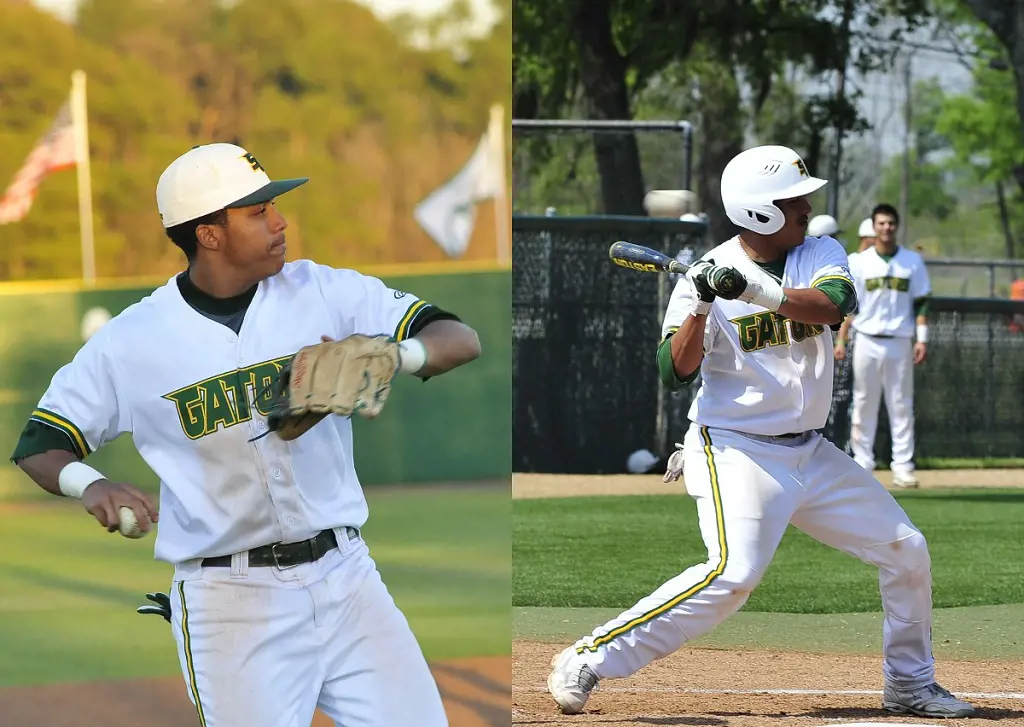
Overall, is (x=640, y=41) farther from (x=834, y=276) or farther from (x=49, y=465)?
(x=49, y=465)

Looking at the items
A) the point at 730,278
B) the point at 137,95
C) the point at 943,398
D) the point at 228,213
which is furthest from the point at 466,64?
the point at 228,213

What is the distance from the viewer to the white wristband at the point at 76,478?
308 centimetres

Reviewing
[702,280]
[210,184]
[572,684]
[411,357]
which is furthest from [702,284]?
[210,184]

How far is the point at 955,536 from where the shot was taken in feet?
30.3

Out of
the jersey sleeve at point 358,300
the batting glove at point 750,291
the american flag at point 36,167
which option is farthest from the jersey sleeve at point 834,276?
the american flag at point 36,167

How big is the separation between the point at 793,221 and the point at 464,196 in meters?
7.90

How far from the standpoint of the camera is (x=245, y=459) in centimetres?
316

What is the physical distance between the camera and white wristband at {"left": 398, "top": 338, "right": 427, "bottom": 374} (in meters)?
3.04

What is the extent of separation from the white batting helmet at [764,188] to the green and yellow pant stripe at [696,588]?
0.70 meters

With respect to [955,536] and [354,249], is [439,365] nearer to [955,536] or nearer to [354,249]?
[955,536]

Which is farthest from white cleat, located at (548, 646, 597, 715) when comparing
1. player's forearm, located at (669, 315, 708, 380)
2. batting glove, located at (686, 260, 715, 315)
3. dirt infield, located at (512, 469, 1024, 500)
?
dirt infield, located at (512, 469, 1024, 500)

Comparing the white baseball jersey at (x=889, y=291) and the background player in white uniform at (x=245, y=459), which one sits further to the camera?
the white baseball jersey at (x=889, y=291)

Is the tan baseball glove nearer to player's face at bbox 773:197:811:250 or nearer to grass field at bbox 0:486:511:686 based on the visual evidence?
player's face at bbox 773:197:811:250

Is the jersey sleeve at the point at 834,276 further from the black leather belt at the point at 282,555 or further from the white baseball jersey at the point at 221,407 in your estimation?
the black leather belt at the point at 282,555
